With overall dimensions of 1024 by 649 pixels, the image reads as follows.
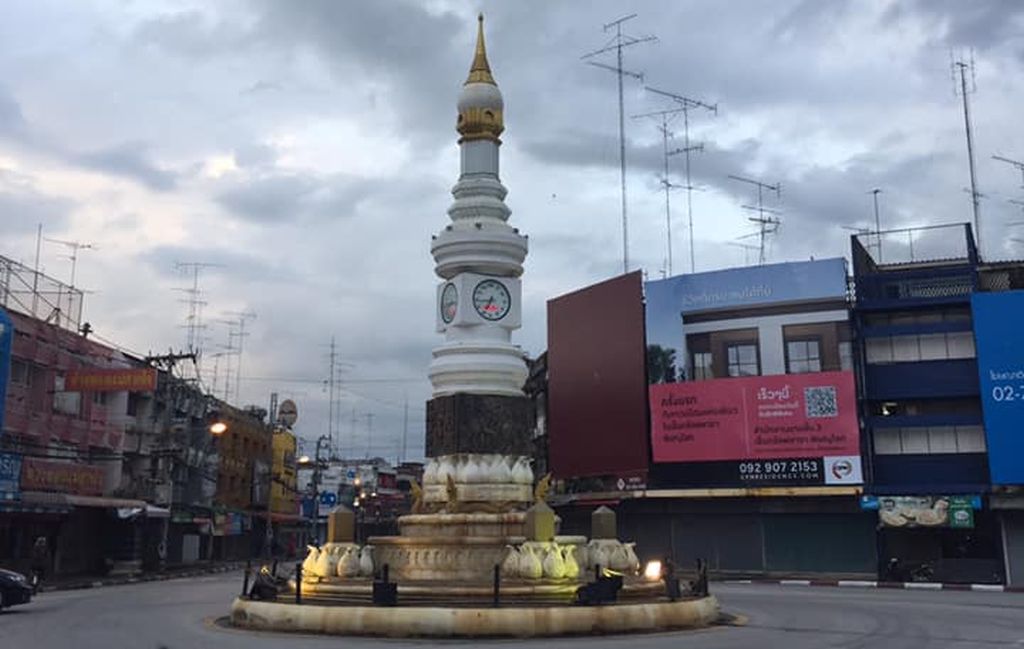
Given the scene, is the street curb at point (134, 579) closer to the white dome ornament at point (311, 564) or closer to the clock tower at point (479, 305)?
the white dome ornament at point (311, 564)

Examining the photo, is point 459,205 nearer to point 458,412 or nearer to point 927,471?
point 458,412

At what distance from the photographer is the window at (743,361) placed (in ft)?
165

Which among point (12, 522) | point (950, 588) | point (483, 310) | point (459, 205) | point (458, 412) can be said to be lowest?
point (950, 588)

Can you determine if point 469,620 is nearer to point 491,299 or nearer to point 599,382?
point 491,299

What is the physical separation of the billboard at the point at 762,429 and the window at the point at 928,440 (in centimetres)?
205

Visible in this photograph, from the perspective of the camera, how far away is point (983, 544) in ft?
149

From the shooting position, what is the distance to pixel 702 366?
170ft

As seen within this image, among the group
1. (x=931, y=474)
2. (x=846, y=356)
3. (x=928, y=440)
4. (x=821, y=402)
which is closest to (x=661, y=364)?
(x=821, y=402)

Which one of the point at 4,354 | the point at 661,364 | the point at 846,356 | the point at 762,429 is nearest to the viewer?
the point at 4,354

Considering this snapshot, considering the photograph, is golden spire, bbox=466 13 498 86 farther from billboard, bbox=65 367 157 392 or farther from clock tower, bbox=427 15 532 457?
billboard, bbox=65 367 157 392

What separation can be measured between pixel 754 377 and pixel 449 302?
26.6 metres

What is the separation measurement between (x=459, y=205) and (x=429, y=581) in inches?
419

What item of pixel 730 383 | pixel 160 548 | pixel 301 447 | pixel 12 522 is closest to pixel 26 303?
pixel 12 522

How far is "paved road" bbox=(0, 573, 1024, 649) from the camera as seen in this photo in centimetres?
1739
